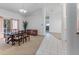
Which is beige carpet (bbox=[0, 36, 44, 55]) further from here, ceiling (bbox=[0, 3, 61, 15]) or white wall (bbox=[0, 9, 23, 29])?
ceiling (bbox=[0, 3, 61, 15])

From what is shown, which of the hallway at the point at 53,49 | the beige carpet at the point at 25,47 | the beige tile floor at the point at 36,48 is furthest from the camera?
the beige carpet at the point at 25,47

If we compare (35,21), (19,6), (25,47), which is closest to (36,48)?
(25,47)

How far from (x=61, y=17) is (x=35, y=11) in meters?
1.71

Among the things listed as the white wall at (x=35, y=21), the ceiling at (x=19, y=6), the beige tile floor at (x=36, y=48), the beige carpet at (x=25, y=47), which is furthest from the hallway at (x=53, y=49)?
the ceiling at (x=19, y=6)

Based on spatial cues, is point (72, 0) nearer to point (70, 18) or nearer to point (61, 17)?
point (70, 18)

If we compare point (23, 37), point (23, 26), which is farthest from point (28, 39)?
point (23, 26)

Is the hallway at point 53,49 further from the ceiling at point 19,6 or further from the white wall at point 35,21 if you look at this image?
the ceiling at point 19,6

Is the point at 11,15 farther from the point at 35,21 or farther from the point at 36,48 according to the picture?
the point at 36,48

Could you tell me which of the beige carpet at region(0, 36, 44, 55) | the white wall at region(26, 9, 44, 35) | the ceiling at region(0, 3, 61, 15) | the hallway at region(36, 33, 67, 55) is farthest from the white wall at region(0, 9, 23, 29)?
the hallway at region(36, 33, 67, 55)

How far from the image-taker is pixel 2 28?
5.84 meters

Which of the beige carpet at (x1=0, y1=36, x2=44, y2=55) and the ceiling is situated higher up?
the ceiling

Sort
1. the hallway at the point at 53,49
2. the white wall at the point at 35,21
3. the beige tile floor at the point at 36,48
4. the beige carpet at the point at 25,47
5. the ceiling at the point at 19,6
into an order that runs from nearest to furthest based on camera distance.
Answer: the hallway at the point at 53,49 < the beige tile floor at the point at 36,48 < the beige carpet at the point at 25,47 < the ceiling at the point at 19,6 < the white wall at the point at 35,21

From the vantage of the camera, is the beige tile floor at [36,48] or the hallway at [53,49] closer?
the hallway at [53,49]

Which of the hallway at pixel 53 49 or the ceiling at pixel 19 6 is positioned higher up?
the ceiling at pixel 19 6
